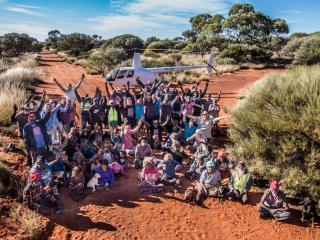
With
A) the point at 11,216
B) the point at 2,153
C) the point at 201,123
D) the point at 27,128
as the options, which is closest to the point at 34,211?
the point at 11,216

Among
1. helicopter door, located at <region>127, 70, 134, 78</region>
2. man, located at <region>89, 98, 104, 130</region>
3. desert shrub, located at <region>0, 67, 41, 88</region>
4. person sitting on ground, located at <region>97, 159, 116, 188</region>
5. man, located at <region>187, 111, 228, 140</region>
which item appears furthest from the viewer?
helicopter door, located at <region>127, 70, 134, 78</region>

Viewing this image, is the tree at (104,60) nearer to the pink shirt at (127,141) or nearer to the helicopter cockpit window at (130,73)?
the helicopter cockpit window at (130,73)

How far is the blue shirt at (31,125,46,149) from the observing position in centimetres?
859

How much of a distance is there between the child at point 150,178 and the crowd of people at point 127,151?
3 centimetres

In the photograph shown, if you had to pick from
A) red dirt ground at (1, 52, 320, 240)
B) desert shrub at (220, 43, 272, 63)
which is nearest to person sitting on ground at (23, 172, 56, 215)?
red dirt ground at (1, 52, 320, 240)

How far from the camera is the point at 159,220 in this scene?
25.4 ft

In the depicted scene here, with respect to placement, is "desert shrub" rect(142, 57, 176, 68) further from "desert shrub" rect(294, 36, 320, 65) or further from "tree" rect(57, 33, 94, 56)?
"tree" rect(57, 33, 94, 56)

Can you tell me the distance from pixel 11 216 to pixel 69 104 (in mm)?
4820

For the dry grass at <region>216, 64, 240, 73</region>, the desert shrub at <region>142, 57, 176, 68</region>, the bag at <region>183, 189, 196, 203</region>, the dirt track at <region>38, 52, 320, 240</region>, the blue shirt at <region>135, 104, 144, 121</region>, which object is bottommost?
the dirt track at <region>38, 52, 320, 240</region>

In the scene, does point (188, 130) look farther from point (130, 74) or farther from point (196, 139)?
point (130, 74)

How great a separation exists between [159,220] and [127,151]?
3.68 m

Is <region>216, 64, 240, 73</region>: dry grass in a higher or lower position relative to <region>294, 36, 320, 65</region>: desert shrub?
lower

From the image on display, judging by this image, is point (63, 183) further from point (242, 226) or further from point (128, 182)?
point (242, 226)

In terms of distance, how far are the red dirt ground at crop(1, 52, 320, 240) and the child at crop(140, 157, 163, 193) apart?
218mm
